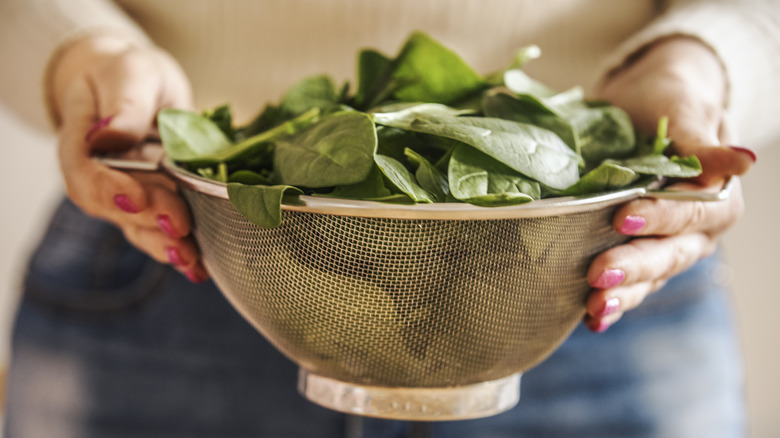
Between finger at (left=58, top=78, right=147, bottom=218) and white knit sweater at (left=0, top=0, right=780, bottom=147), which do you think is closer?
finger at (left=58, top=78, right=147, bottom=218)

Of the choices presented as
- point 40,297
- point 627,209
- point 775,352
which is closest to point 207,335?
point 40,297

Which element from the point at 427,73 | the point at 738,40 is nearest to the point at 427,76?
the point at 427,73

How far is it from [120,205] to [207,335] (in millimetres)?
351

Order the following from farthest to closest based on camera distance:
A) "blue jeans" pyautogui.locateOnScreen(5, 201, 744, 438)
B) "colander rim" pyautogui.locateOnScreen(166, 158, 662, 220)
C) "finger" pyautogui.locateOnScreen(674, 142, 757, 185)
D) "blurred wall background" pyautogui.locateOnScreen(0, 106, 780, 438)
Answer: "blurred wall background" pyautogui.locateOnScreen(0, 106, 780, 438)
"blue jeans" pyautogui.locateOnScreen(5, 201, 744, 438)
"finger" pyautogui.locateOnScreen(674, 142, 757, 185)
"colander rim" pyautogui.locateOnScreen(166, 158, 662, 220)

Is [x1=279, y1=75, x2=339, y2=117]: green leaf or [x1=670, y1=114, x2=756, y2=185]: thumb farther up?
[x1=670, y1=114, x2=756, y2=185]: thumb

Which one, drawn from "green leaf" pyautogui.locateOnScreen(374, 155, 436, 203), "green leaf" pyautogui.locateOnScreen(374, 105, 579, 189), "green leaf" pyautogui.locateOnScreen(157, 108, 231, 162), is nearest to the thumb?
"green leaf" pyautogui.locateOnScreen(374, 105, 579, 189)

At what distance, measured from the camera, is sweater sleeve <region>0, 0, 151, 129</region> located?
2.34 feet

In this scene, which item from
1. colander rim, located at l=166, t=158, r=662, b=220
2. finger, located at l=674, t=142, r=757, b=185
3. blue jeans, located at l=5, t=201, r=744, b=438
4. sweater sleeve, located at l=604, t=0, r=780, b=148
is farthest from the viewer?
blue jeans, located at l=5, t=201, r=744, b=438

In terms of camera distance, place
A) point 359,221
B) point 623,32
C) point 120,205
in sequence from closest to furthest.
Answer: point 359,221
point 120,205
point 623,32

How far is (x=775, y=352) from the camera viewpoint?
1.63 meters

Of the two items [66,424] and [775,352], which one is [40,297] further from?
[775,352]

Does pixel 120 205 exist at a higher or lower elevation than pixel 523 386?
higher

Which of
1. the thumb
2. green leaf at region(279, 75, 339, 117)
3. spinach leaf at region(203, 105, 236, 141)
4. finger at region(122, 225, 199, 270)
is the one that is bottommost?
finger at region(122, 225, 199, 270)

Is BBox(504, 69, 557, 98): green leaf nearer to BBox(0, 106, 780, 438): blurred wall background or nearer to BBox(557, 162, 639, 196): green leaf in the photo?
BBox(557, 162, 639, 196): green leaf
